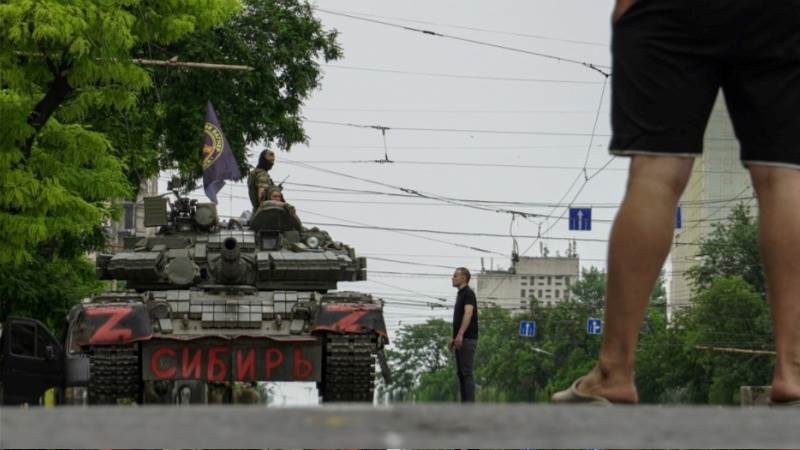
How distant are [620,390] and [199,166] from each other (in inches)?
1442

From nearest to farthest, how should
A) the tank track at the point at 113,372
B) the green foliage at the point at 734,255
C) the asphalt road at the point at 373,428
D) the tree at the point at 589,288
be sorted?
the asphalt road at the point at 373,428 → the tank track at the point at 113,372 → the green foliage at the point at 734,255 → the tree at the point at 589,288

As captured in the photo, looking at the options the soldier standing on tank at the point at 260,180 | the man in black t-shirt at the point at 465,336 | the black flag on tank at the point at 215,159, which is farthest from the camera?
the black flag on tank at the point at 215,159

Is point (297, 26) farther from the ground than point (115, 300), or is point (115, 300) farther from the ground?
point (297, 26)

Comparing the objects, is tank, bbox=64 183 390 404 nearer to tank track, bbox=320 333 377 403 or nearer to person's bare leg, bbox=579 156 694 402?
tank track, bbox=320 333 377 403

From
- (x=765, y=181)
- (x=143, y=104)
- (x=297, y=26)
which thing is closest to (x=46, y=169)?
(x=143, y=104)

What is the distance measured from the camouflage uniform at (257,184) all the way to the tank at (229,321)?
798 millimetres

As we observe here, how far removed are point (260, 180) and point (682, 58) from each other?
17999 mm

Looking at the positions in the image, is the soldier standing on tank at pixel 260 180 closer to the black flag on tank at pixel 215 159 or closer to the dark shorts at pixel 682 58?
the black flag on tank at pixel 215 159

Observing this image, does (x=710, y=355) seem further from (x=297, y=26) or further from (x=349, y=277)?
(x=349, y=277)

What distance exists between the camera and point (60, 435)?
3.18 m

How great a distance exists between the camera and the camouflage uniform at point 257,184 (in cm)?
2273

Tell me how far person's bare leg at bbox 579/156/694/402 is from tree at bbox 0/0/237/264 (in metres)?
19.4

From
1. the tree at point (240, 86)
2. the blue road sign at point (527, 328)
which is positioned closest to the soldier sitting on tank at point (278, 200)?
the tree at point (240, 86)

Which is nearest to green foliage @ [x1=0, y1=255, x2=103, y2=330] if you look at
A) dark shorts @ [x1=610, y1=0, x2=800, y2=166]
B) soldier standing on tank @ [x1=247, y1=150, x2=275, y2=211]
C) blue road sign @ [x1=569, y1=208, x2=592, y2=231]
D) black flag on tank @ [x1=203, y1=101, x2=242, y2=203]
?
black flag on tank @ [x1=203, y1=101, x2=242, y2=203]
